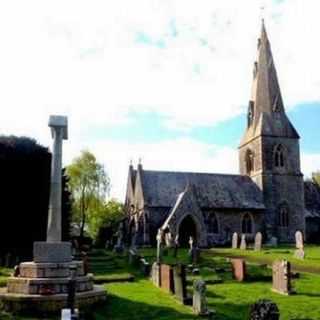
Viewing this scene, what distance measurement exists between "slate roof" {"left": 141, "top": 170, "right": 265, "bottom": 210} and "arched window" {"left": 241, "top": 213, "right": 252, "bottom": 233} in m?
1.09

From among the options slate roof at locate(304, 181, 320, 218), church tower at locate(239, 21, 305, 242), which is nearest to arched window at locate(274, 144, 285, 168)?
church tower at locate(239, 21, 305, 242)

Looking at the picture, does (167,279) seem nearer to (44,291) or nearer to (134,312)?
(134,312)

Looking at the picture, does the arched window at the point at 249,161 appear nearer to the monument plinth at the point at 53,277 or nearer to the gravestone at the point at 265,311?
the monument plinth at the point at 53,277

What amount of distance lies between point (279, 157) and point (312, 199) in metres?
7.78

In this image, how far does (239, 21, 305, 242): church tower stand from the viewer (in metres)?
52.4

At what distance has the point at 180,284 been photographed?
1536 cm

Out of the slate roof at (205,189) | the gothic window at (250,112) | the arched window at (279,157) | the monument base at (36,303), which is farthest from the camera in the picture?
the gothic window at (250,112)

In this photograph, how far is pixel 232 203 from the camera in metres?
50.8

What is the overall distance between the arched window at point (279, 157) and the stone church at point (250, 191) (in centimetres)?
2

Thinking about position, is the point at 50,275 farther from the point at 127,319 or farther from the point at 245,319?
the point at 245,319

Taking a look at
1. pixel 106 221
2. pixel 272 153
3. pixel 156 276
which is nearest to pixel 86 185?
pixel 106 221

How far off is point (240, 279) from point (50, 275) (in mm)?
8117

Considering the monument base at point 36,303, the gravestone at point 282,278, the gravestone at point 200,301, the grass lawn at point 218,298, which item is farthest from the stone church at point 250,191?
the monument base at point 36,303

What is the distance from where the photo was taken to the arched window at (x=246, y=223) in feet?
168
